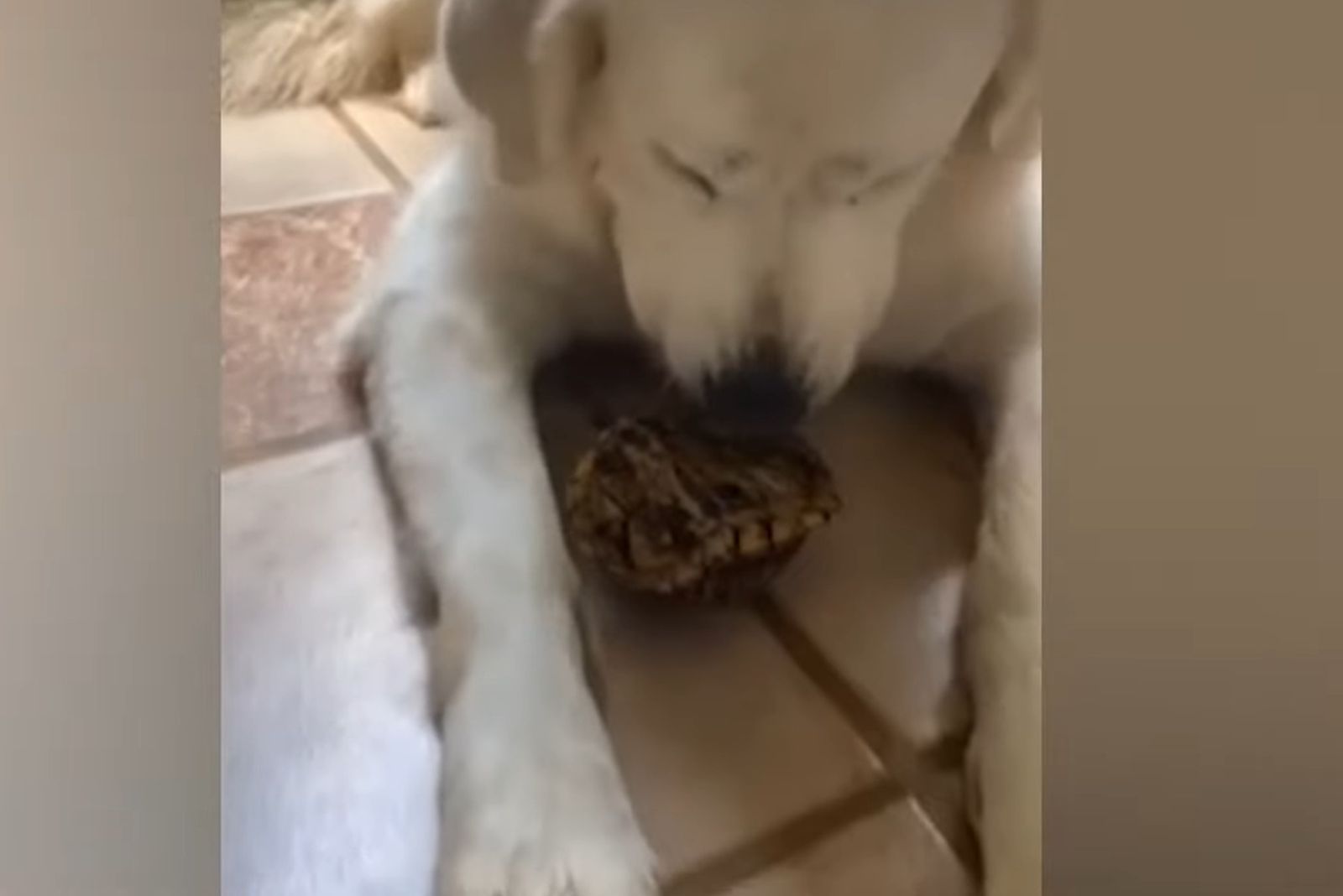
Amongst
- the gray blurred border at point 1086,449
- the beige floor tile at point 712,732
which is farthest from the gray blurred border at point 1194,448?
the beige floor tile at point 712,732

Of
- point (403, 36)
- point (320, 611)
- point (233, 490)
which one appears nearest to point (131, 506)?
point (320, 611)

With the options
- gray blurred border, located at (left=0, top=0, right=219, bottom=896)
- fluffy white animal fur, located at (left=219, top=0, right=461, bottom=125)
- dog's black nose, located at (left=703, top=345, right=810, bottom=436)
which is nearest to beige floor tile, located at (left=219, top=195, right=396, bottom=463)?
fluffy white animal fur, located at (left=219, top=0, right=461, bottom=125)

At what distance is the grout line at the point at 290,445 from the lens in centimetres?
145

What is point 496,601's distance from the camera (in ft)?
4.01

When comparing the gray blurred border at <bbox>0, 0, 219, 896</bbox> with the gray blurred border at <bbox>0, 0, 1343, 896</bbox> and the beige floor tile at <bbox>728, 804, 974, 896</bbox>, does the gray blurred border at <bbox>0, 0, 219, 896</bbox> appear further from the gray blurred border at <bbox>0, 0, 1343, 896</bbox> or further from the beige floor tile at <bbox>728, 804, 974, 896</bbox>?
the beige floor tile at <bbox>728, 804, 974, 896</bbox>

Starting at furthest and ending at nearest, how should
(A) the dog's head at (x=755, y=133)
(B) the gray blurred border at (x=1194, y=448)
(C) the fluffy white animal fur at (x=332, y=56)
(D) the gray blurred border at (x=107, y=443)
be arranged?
(C) the fluffy white animal fur at (x=332, y=56) < (A) the dog's head at (x=755, y=133) < (B) the gray blurred border at (x=1194, y=448) < (D) the gray blurred border at (x=107, y=443)

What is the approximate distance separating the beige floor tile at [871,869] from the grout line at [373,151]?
0.84 meters

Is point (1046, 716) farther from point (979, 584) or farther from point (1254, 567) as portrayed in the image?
point (979, 584)

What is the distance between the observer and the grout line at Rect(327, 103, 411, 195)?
1.82m

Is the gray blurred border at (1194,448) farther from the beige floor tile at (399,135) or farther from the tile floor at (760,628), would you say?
the beige floor tile at (399,135)

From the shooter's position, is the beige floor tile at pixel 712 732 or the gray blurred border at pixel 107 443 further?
the beige floor tile at pixel 712 732

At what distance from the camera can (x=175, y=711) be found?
84cm

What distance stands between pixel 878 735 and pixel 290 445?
481 mm

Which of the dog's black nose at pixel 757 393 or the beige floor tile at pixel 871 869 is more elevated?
the dog's black nose at pixel 757 393
